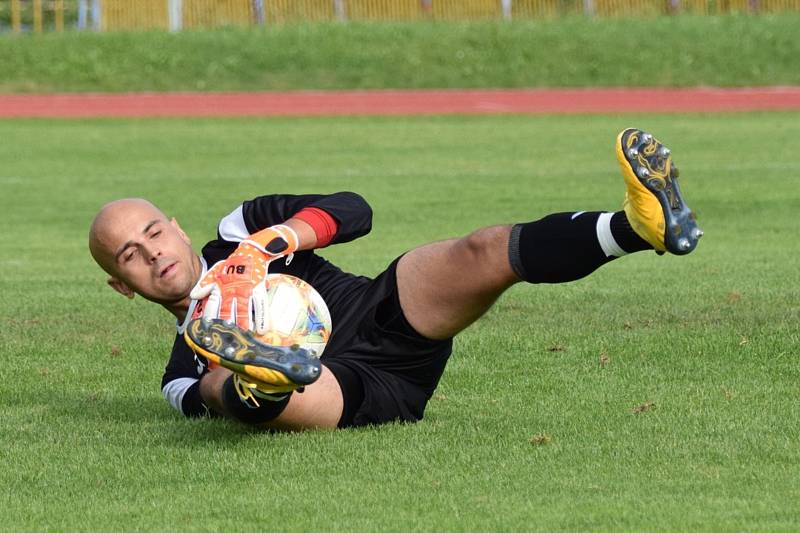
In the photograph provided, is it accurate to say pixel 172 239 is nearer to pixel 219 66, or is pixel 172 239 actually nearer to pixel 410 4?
pixel 219 66

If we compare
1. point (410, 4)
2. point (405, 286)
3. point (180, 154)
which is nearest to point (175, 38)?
point (410, 4)

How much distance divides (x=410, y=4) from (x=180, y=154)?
22900 millimetres

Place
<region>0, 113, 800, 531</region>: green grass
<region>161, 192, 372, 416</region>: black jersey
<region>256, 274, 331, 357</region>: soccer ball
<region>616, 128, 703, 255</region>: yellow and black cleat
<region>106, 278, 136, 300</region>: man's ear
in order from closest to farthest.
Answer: <region>0, 113, 800, 531</region>: green grass → <region>616, 128, 703, 255</region>: yellow and black cleat → <region>256, 274, 331, 357</region>: soccer ball → <region>161, 192, 372, 416</region>: black jersey → <region>106, 278, 136, 300</region>: man's ear

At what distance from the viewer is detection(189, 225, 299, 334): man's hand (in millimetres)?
5031

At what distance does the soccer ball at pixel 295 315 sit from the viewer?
527cm

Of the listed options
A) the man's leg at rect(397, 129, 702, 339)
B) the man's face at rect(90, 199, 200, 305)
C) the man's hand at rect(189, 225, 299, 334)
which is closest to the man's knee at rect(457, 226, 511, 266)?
the man's leg at rect(397, 129, 702, 339)

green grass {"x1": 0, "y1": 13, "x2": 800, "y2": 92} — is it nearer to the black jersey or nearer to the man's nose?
the black jersey

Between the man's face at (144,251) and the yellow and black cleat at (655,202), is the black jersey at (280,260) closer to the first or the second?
the man's face at (144,251)

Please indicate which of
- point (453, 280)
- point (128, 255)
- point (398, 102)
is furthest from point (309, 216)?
point (398, 102)

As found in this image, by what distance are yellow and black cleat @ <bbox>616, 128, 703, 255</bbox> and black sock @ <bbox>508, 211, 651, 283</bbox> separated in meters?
0.06

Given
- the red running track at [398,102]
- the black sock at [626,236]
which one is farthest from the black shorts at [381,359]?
the red running track at [398,102]

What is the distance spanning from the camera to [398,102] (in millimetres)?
28938

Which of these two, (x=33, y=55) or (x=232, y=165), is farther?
(x=33, y=55)

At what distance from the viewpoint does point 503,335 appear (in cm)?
798
